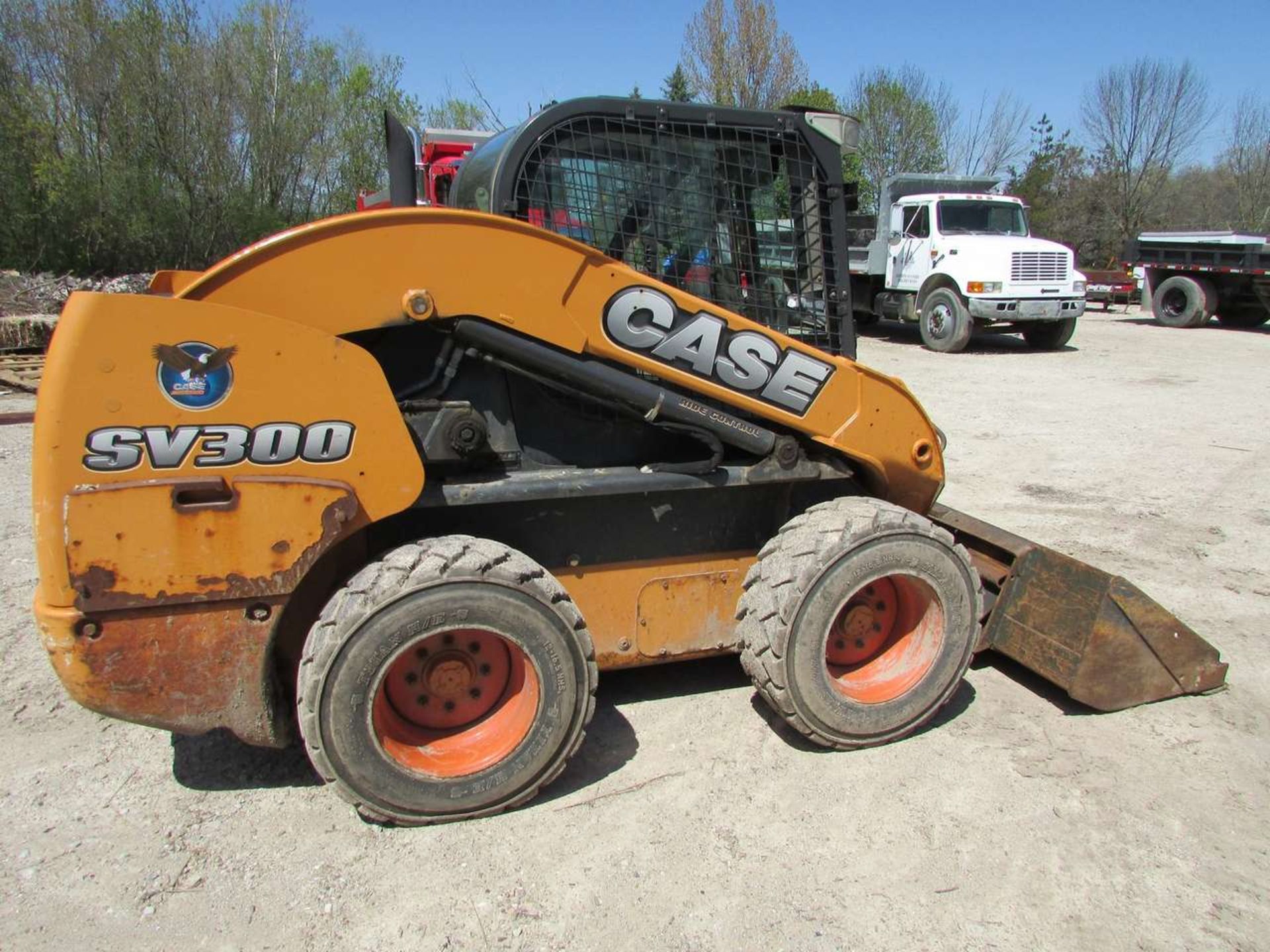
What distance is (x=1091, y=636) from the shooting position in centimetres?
368

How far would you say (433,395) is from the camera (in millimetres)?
3070

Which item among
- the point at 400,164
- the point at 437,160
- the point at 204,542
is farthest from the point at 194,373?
the point at 437,160

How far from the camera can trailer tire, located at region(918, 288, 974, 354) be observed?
1491 cm

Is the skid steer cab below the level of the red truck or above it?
below

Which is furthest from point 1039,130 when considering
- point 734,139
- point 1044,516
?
point 734,139

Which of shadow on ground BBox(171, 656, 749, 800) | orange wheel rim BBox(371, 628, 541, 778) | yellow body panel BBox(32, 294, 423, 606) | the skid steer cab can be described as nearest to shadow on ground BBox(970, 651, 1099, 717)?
the skid steer cab

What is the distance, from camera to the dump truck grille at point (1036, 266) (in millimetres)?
14555

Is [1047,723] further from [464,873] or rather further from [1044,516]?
[1044,516]

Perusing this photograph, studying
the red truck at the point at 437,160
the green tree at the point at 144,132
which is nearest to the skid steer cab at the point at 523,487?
the red truck at the point at 437,160

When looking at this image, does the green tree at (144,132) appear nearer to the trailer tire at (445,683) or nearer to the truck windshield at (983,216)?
the truck windshield at (983,216)

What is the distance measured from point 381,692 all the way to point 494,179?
5.78 feet

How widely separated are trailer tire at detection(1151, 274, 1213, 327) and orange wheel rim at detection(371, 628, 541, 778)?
65.0 ft

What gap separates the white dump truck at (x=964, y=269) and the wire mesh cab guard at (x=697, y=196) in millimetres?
11395

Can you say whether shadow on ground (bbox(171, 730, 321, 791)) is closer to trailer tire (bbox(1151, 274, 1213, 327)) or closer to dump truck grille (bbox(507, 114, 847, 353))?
dump truck grille (bbox(507, 114, 847, 353))
